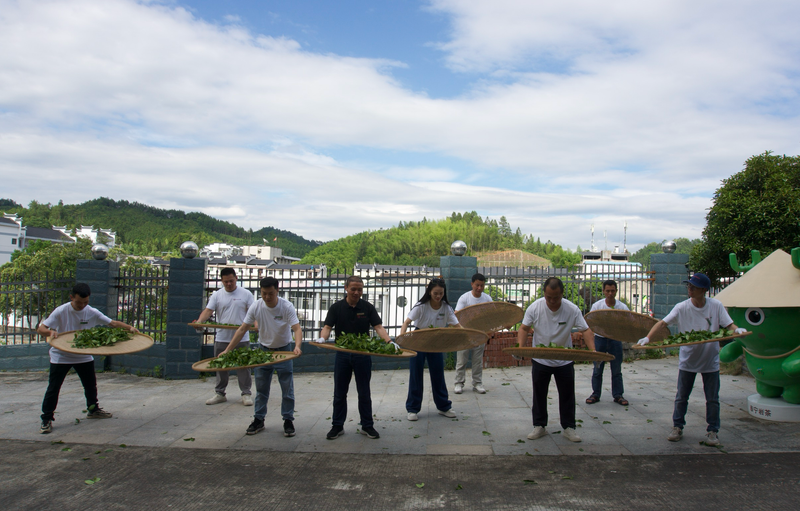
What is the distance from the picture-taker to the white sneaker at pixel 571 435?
5.54 meters

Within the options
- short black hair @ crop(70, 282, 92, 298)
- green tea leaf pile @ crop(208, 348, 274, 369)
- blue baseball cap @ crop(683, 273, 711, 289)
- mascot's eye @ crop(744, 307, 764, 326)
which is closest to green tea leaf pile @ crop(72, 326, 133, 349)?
short black hair @ crop(70, 282, 92, 298)

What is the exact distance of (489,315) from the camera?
717 centimetres

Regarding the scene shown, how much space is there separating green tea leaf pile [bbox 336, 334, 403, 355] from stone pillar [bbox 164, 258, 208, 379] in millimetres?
4672

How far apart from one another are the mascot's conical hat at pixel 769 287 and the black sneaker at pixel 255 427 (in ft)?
17.9

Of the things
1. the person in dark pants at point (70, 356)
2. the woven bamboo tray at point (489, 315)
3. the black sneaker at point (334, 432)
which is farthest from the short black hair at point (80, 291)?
the woven bamboo tray at point (489, 315)

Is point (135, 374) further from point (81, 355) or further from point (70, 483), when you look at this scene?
point (70, 483)

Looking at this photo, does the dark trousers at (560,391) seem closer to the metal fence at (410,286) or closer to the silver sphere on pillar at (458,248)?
the metal fence at (410,286)

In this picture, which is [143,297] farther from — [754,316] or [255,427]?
[754,316]

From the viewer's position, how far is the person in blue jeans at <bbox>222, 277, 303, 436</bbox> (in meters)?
5.86

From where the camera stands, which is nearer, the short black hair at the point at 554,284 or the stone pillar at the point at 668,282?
the short black hair at the point at 554,284

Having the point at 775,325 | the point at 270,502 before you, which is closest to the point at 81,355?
the point at 270,502

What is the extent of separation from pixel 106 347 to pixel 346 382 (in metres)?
2.74

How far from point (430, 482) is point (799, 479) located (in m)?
3.17

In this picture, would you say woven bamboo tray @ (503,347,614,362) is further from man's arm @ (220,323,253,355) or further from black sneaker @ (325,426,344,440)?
man's arm @ (220,323,253,355)
